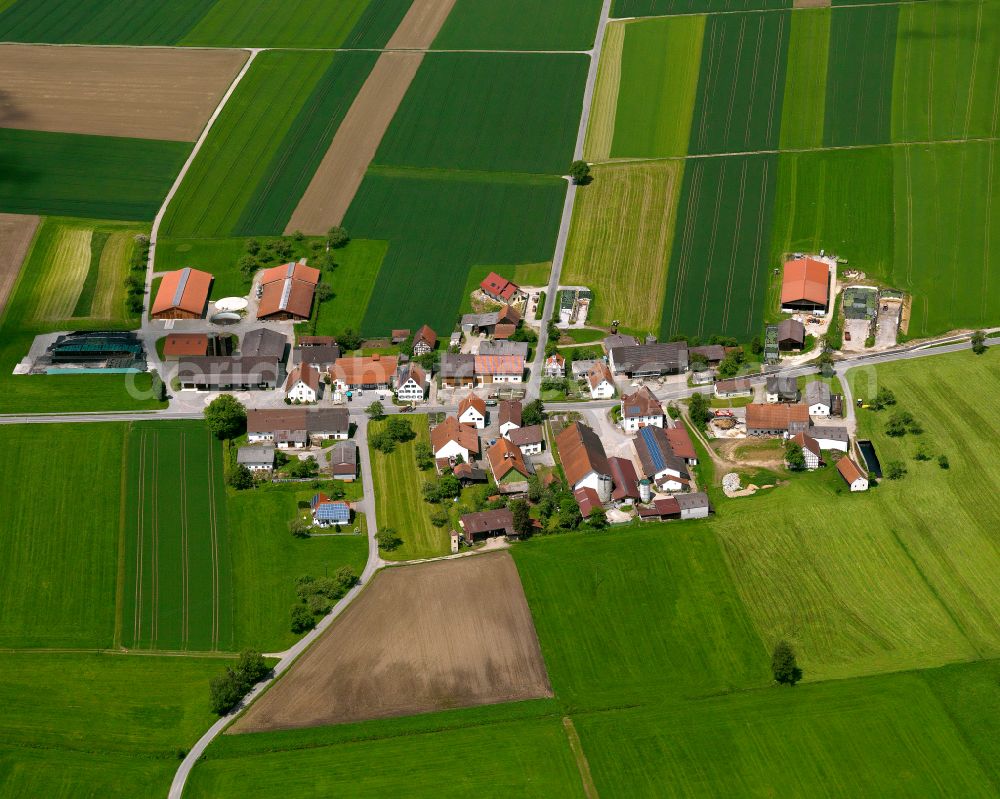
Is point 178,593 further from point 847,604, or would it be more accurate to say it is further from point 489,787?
point 847,604

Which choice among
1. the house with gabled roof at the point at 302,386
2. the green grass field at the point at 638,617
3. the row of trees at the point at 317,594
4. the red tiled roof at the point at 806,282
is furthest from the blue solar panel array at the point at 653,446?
the house with gabled roof at the point at 302,386

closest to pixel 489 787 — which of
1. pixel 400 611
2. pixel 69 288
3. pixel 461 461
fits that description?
pixel 400 611

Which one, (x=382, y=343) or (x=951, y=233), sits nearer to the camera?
(x=382, y=343)

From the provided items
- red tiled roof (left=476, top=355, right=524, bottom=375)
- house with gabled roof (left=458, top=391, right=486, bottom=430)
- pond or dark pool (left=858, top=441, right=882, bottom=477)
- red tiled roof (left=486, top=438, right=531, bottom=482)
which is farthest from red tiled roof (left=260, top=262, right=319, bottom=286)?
pond or dark pool (left=858, top=441, right=882, bottom=477)

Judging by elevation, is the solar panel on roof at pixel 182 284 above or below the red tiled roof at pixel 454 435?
above

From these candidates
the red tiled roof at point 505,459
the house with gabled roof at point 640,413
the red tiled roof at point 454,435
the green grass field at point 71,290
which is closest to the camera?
the red tiled roof at point 505,459

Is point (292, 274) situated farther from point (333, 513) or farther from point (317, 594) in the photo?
point (317, 594)

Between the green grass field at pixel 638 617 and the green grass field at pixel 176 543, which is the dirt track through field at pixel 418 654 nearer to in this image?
the green grass field at pixel 638 617
